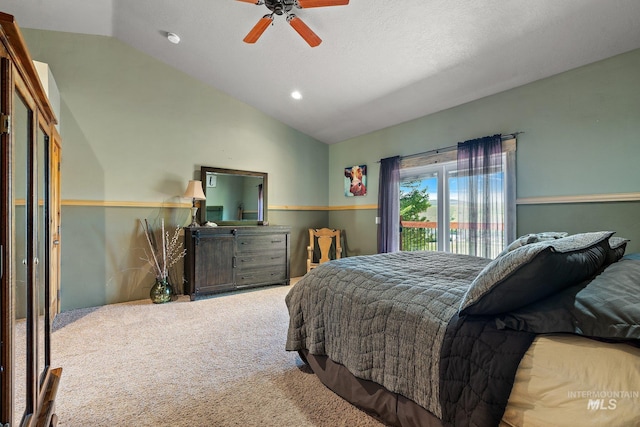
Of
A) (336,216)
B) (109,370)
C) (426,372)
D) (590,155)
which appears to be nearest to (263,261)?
(336,216)

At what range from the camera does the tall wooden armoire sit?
2.81 feet

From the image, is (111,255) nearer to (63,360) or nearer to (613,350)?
(63,360)

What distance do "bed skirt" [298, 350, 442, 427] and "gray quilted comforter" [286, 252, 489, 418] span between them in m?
0.06

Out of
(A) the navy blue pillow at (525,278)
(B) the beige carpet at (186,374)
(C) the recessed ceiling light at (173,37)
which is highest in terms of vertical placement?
(C) the recessed ceiling light at (173,37)

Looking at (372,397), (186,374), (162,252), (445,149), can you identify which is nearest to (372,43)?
(445,149)

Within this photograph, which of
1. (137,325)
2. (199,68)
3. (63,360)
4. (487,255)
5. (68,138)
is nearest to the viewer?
(63,360)

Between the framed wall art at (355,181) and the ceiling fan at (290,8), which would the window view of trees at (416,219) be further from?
the ceiling fan at (290,8)

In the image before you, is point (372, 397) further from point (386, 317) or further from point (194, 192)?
point (194, 192)

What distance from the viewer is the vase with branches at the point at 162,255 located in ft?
12.2

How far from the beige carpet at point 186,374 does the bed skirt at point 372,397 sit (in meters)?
0.06

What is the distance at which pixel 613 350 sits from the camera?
0.87 meters

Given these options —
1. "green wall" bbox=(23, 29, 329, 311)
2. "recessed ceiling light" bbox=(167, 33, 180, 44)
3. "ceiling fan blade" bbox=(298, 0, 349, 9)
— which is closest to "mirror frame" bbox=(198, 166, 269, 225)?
"green wall" bbox=(23, 29, 329, 311)

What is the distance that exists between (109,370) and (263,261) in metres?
2.41

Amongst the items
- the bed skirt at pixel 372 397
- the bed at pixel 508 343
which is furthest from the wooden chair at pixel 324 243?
the bed at pixel 508 343
